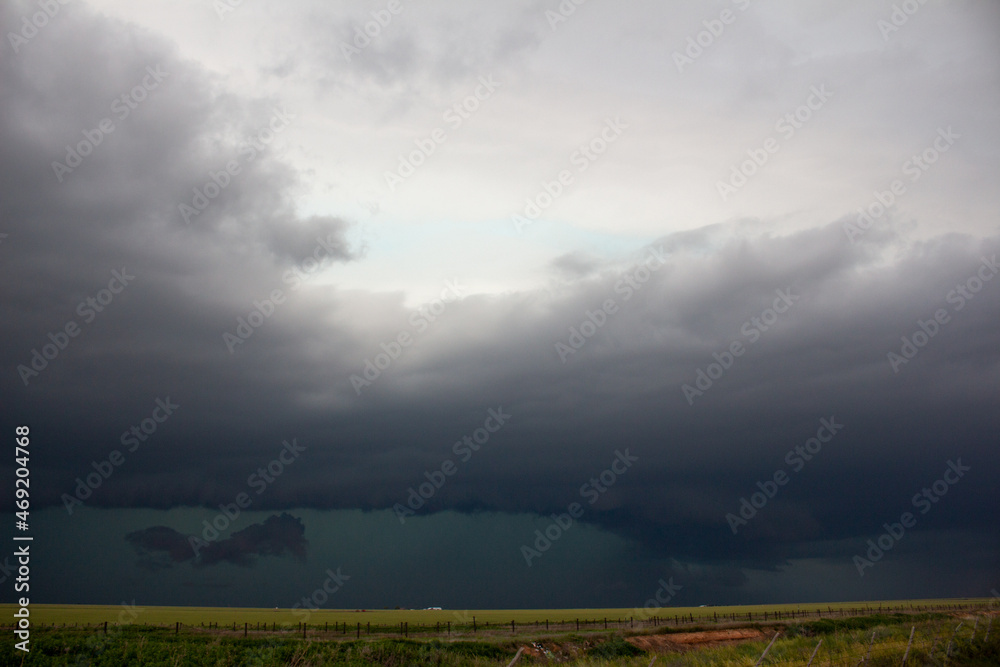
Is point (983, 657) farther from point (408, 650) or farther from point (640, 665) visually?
point (408, 650)

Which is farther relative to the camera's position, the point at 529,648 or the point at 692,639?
the point at 692,639

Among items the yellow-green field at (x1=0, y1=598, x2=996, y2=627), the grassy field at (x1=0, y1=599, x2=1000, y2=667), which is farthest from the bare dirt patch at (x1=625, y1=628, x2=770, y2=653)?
the yellow-green field at (x1=0, y1=598, x2=996, y2=627)

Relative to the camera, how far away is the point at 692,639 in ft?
291

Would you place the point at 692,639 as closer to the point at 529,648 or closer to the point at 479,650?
the point at 529,648

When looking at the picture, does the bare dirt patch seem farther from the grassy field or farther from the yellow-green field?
the yellow-green field

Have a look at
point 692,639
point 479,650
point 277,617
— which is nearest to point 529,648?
point 479,650

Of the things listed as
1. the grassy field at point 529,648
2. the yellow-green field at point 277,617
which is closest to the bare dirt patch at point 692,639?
the grassy field at point 529,648

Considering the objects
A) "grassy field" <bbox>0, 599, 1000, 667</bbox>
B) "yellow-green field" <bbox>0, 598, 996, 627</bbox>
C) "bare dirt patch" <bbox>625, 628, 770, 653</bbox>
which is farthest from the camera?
"yellow-green field" <bbox>0, 598, 996, 627</bbox>

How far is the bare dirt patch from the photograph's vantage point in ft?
265

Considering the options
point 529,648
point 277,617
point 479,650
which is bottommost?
point 277,617

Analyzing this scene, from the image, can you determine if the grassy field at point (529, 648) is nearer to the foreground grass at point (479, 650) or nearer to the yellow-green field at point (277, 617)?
the foreground grass at point (479, 650)

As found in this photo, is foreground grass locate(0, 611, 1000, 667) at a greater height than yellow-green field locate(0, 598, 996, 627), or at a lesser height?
greater

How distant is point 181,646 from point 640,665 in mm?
38327

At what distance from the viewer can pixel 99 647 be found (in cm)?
5169
